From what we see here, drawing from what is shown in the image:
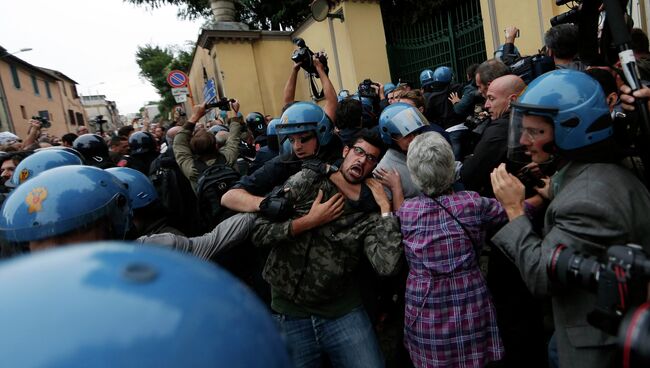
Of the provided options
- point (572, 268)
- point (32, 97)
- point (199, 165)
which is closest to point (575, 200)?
point (572, 268)

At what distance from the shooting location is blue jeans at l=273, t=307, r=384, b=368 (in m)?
2.30

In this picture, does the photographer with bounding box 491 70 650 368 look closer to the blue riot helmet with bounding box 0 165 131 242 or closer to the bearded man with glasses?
the bearded man with glasses

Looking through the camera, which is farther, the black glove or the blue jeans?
the blue jeans

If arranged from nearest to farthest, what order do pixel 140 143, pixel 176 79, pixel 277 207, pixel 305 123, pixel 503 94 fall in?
pixel 277 207 < pixel 305 123 < pixel 503 94 < pixel 140 143 < pixel 176 79

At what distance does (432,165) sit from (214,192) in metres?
1.81

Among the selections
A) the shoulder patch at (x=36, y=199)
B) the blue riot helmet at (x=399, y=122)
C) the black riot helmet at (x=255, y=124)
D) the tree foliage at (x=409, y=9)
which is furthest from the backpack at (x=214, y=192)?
the tree foliage at (x=409, y=9)

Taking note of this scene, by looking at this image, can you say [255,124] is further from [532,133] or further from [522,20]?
[522,20]

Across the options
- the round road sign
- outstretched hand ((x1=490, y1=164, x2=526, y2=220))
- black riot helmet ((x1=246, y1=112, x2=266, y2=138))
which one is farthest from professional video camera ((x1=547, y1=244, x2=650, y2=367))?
the round road sign

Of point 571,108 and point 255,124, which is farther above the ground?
point 255,124

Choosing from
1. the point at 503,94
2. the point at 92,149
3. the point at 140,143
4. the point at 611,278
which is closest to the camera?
the point at 611,278

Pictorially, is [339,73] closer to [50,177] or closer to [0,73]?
[50,177]

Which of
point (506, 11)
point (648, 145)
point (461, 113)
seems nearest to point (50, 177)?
point (648, 145)

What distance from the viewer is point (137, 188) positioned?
8.43 feet

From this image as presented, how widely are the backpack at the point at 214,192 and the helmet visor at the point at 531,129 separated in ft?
7.04
